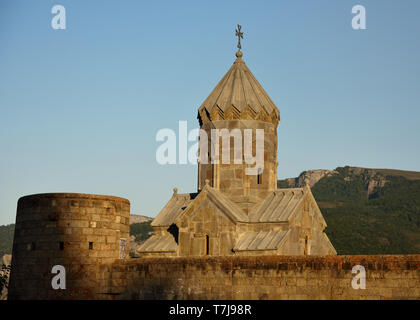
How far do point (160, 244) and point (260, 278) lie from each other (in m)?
13.9

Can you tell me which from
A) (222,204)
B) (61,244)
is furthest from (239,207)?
(61,244)

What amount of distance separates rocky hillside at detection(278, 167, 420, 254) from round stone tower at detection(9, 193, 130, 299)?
6685 centimetres

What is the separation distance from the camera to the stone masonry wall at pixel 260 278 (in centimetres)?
2081

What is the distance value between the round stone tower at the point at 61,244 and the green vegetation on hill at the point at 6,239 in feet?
333

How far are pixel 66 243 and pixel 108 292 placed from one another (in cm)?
243

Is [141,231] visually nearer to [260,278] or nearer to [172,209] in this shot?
[172,209]

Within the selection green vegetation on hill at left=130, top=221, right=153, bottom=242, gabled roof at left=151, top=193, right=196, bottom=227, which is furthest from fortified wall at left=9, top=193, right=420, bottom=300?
green vegetation on hill at left=130, top=221, right=153, bottom=242

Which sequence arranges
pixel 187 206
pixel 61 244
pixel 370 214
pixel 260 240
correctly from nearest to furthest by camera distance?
pixel 61 244 < pixel 260 240 < pixel 187 206 < pixel 370 214

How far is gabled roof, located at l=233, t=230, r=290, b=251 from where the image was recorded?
107 ft

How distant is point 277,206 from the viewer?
34.9 m

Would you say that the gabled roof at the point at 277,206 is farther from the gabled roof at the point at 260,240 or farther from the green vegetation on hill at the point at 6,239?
the green vegetation on hill at the point at 6,239

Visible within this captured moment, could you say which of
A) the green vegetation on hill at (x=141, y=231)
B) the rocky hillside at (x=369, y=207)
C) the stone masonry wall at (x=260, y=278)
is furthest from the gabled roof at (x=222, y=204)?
the green vegetation on hill at (x=141, y=231)

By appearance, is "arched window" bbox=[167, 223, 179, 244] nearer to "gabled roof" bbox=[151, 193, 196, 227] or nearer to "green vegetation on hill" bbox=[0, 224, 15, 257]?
"gabled roof" bbox=[151, 193, 196, 227]
